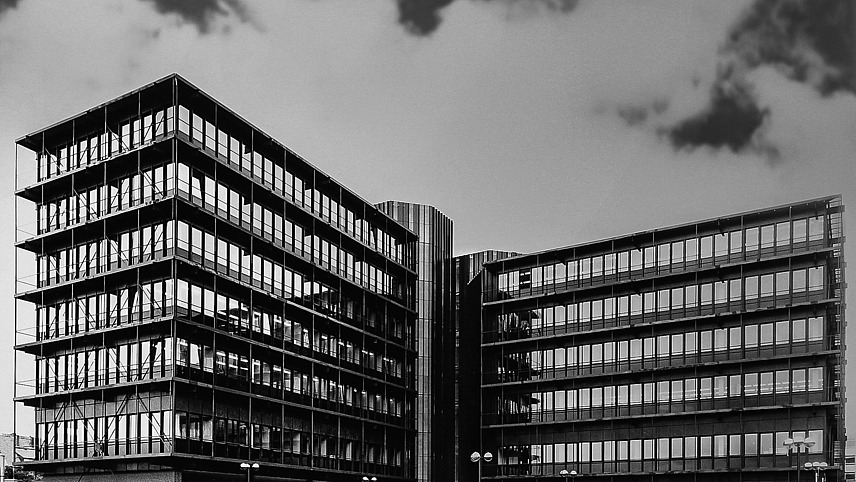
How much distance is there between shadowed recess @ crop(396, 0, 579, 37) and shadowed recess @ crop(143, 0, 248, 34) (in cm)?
127

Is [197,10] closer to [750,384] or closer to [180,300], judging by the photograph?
[180,300]

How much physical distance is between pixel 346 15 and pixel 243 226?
66.5ft

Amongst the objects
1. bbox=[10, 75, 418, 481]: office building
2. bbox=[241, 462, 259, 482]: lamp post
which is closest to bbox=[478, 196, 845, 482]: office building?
bbox=[10, 75, 418, 481]: office building

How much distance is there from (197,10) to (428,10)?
1588mm

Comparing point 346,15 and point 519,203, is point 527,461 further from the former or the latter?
point 346,15

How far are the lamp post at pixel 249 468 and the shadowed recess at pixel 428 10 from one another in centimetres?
1956

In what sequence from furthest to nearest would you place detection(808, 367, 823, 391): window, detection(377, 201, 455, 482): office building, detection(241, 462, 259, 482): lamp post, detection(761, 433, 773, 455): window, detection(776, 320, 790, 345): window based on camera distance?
detection(377, 201, 455, 482): office building < detection(776, 320, 790, 345): window < detection(761, 433, 773, 455): window < detection(808, 367, 823, 391): window < detection(241, 462, 259, 482): lamp post

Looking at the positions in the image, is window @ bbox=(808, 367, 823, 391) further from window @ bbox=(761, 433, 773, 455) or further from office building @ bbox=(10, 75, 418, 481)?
office building @ bbox=(10, 75, 418, 481)

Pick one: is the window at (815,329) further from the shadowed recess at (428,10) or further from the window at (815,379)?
the shadowed recess at (428,10)

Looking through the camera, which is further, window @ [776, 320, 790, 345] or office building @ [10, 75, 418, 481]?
window @ [776, 320, 790, 345]

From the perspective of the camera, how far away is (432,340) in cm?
3603

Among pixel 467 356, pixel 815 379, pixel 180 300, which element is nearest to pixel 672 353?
pixel 815 379

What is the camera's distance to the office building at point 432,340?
116 ft

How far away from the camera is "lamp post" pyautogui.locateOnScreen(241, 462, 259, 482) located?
24362 mm
